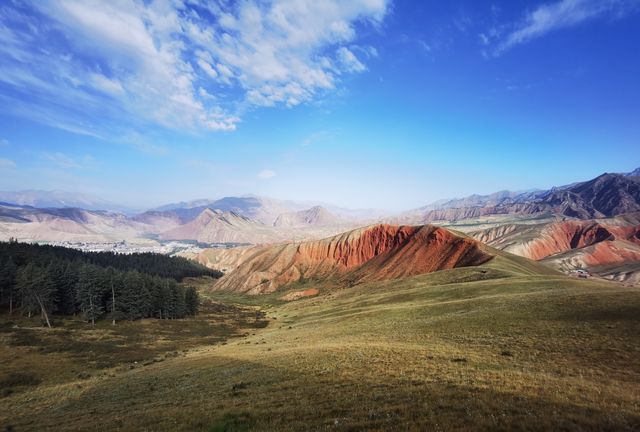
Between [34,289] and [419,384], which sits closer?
[419,384]

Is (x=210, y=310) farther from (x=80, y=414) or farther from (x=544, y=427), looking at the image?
(x=544, y=427)

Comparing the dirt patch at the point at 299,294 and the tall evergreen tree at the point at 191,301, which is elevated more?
the tall evergreen tree at the point at 191,301

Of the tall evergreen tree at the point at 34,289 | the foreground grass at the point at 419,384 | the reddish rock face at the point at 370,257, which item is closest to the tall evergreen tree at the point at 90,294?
the tall evergreen tree at the point at 34,289

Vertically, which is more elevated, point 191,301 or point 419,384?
point 419,384

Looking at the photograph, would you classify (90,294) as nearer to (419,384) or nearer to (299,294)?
(299,294)

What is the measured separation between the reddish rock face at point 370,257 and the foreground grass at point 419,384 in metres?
74.6

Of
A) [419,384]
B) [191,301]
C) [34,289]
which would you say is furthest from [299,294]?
[419,384]

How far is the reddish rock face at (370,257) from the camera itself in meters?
123

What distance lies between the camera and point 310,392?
1991cm

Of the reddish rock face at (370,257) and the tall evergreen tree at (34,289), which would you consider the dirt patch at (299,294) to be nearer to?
the reddish rock face at (370,257)

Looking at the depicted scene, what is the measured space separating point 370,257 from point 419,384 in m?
151

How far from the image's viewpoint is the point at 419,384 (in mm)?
19219

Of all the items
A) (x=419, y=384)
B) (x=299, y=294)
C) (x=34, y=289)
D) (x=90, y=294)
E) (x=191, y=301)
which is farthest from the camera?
(x=299, y=294)

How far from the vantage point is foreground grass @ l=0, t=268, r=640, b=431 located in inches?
564
